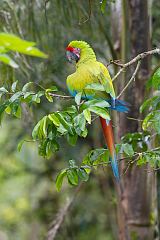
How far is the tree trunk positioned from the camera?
277 cm

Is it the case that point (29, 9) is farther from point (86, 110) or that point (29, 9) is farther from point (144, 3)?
point (86, 110)

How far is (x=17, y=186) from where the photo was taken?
6.03 m

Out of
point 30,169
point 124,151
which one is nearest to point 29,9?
point 124,151

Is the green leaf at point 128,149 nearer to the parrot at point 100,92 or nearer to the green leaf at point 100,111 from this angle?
the parrot at point 100,92

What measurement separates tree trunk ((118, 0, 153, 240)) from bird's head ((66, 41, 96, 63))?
0.95 meters

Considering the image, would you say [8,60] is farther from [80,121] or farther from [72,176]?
[72,176]

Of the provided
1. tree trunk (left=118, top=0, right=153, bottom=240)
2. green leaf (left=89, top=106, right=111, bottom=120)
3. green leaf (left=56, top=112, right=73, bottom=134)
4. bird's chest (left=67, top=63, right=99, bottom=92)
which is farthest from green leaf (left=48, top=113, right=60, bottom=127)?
tree trunk (left=118, top=0, right=153, bottom=240)

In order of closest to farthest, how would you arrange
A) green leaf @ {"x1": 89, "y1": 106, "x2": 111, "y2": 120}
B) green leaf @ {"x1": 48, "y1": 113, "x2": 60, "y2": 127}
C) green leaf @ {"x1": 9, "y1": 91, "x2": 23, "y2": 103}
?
green leaf @ {"x1": 89, "y1": 106, "x2": 111, "y2": 120}
green leaf @ {"x1": 48, "y1": 113, "x2": 60, "y2": 127}
green leaf @ {"x1": 9, "y1": 91, "x2": 23, "y2": 103}

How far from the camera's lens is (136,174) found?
284 cm

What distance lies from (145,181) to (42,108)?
3.41ft

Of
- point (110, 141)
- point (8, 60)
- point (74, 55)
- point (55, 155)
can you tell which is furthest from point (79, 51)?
point (55, 155)

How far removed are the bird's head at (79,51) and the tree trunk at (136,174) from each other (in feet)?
3.10

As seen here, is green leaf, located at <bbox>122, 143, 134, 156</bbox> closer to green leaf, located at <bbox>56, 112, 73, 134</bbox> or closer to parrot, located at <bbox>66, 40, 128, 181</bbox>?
parrot, located at <bbox>66, 40, 128, 181</bbox>

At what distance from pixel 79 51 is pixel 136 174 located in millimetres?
1214
